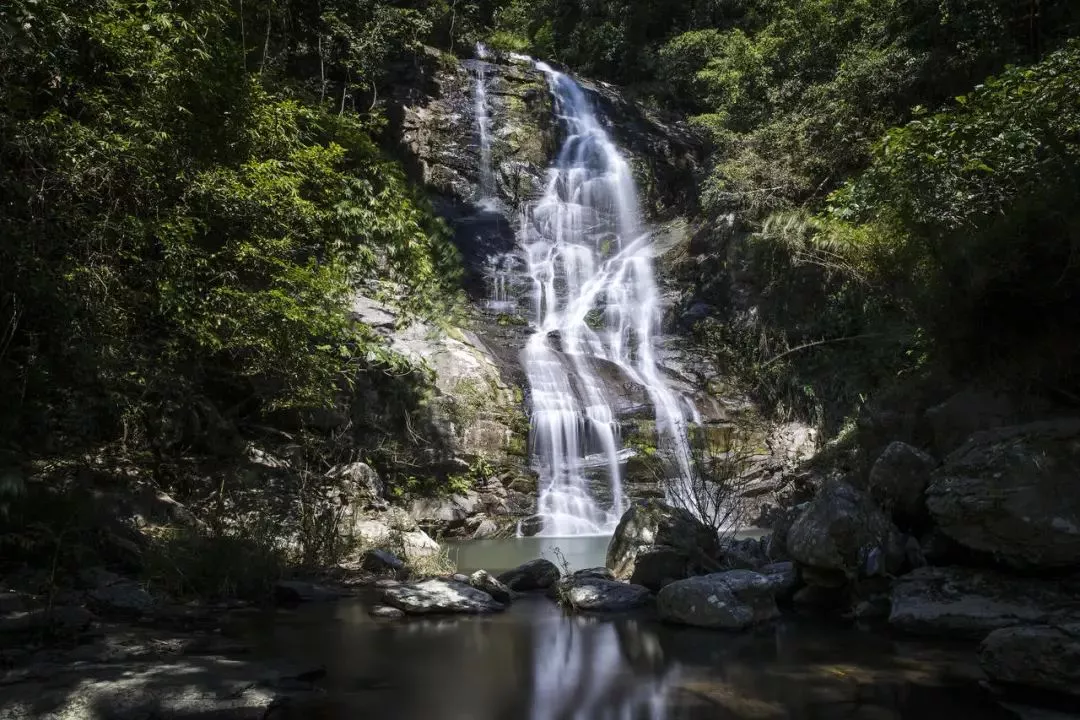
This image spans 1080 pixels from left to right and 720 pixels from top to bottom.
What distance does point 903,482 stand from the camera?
7305 mm

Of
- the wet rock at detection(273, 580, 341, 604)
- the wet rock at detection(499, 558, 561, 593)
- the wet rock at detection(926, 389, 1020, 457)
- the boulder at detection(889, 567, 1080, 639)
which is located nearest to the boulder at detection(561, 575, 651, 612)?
the wet rock at detection(499, 558, 561, 593)

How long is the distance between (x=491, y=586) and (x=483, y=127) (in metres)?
21.5

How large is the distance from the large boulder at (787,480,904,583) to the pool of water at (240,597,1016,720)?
0.67m

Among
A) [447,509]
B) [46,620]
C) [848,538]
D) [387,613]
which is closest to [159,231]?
[46,620]

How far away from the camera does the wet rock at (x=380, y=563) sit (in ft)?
28.8

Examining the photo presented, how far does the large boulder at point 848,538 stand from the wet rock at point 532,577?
2887 millimetres

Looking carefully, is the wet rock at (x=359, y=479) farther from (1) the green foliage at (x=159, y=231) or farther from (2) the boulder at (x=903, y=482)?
(2) the boulder at (x=903, y=482)

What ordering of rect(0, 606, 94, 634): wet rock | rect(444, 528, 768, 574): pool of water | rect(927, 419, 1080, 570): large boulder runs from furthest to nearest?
rect(444, 528, 768, 574): pool of water
rect(927, 419, 1080, 570): large boulder
rect(0, 606, 94, 634): wet rock

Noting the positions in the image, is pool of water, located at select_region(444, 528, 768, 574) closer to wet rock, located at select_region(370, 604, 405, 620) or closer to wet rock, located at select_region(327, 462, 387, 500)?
wet rock, located at select_region(327, 462, 387, 500)

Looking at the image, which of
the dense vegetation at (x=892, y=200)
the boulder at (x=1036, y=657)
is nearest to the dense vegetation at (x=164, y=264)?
the boulder at (x=1036, y=657)

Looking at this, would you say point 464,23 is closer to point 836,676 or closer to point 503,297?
point 503,297

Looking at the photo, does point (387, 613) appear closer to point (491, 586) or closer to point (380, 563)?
point (491, 586)

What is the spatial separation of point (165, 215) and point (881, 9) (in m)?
17.3

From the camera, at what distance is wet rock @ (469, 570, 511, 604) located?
7633mm
